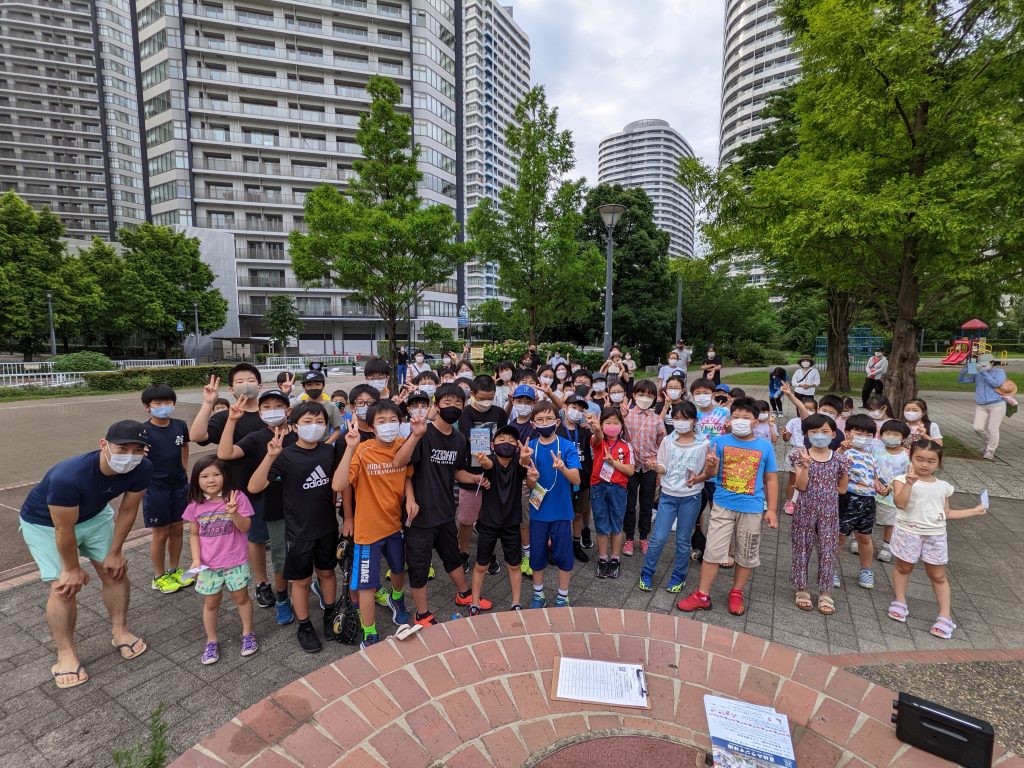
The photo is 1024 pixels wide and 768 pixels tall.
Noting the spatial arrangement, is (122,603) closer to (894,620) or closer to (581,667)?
(581,667)

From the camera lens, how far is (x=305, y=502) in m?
3.62

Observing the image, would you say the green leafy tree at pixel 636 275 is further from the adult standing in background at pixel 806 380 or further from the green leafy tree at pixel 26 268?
the green leafy tree at pixel 26 268

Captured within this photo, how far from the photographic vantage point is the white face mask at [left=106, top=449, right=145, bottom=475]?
10.6ft

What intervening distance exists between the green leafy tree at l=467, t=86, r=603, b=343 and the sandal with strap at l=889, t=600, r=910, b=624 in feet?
40.2

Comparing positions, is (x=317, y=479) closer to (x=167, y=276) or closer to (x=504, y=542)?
(x=504, y=542)

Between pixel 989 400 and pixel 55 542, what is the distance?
13.1m

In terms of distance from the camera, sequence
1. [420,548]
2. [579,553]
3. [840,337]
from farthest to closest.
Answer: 1. [840,337]
2. [579,553]
3. [420,548]

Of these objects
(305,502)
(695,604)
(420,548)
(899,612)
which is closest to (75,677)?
(305,502)

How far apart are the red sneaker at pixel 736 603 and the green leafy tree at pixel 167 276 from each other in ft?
128

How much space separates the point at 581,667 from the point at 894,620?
3.10m

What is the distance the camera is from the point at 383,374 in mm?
5863

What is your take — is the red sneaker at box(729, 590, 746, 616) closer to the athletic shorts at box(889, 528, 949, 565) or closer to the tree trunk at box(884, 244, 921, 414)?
the athletic shorts at box(889, 528, 949, 565)

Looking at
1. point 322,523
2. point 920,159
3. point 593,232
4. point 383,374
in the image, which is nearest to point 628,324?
point 593,232

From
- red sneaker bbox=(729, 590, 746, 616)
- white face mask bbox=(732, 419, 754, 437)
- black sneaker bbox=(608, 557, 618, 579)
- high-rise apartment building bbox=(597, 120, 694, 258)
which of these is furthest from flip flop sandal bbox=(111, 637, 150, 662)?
high-rise apartment building bbox=(597, 120, 694, 258)
